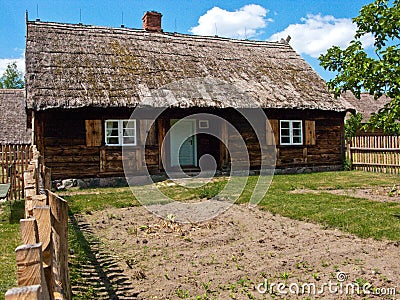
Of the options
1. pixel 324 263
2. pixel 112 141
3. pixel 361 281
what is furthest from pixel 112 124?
pixel 361 281

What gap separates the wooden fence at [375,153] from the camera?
15945 millimetres

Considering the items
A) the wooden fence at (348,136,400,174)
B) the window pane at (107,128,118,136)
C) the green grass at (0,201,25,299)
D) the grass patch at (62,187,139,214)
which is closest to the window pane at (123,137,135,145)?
the window pane at (107,128,118,136)

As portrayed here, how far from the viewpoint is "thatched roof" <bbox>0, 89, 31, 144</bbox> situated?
27.2 m

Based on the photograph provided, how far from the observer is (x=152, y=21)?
19.5 m

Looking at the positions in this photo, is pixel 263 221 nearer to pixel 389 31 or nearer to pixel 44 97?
pixel 389 31

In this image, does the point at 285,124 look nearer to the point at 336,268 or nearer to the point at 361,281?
the point at 336,268

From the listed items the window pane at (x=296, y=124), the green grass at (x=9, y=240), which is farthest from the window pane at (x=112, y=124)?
the window pane at (x=296, y=124)

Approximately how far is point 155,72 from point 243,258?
36.4 ft

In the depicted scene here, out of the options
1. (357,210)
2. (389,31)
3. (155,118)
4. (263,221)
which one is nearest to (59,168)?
(155,118)

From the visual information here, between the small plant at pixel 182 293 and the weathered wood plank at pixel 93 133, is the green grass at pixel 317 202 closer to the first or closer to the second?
the weathered wood plank at pixel 93 133

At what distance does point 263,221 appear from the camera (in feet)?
25.8

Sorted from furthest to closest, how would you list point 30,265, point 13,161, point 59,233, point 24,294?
point 13,161, point 59,233, point 30,265, point 24,294

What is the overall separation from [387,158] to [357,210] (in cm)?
889

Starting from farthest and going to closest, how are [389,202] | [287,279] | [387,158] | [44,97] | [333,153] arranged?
[333,153] < [387,158] < [44,97] < [389,202] < [287,279]
